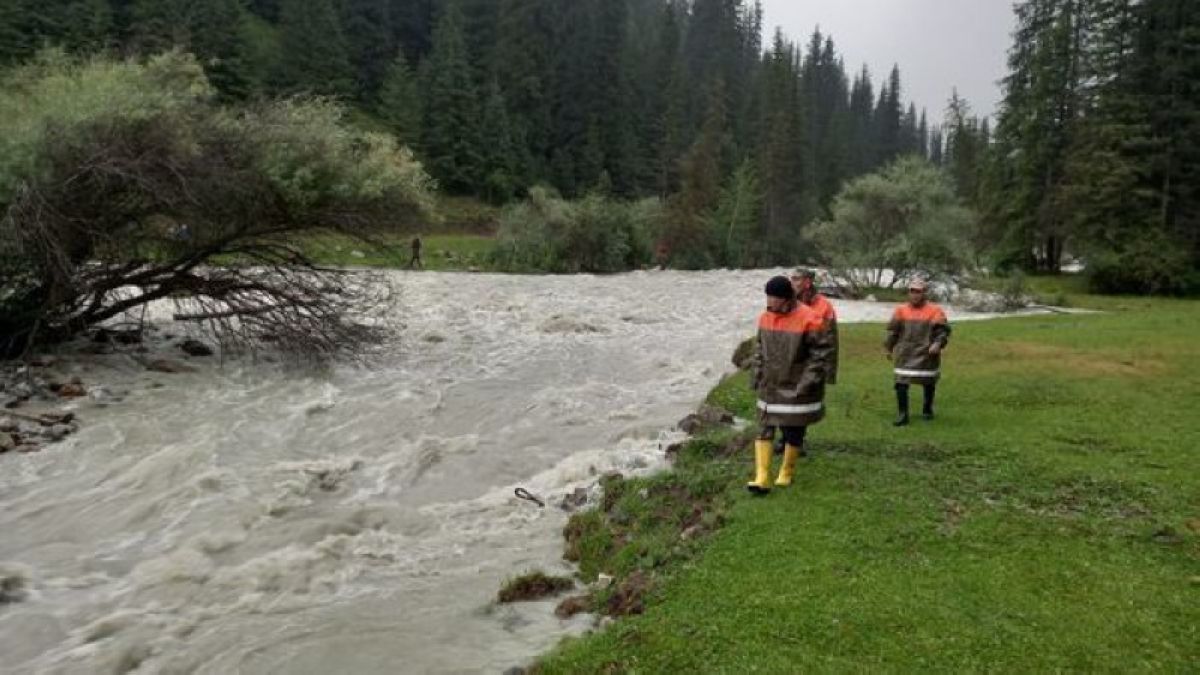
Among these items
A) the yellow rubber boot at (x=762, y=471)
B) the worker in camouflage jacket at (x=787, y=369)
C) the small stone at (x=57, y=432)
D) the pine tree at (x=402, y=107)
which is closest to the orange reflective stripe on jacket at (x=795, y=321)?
the worker in camouflage jacket at (x=787, y=369)

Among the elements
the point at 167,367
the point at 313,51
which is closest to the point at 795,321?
the point at 167,367

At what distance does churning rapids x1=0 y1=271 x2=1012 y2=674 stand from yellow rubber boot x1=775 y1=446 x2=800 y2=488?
2958 mm

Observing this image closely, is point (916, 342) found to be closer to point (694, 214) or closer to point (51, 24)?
point (694, 214)

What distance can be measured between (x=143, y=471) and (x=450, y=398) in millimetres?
7390

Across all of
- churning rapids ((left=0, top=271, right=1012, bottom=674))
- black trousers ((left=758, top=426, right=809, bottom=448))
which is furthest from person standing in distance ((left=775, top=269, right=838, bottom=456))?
churning rapids ((left=0, top=271, right=1012, bottom=674))

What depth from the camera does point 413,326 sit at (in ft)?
98.3

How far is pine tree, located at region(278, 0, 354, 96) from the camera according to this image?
273 ft

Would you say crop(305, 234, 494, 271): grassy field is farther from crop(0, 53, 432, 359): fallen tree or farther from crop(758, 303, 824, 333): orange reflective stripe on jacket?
crop(758, 303, 824, 333): orange reflective stripe on jacket

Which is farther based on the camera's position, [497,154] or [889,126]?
[889,126]

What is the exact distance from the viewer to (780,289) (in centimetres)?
1007

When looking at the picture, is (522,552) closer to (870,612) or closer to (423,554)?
(423,554)

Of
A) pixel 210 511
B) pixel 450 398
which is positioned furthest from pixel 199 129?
pixel 210 511

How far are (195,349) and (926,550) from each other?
2045 centimetres

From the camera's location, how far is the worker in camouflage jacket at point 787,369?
10078 mm
